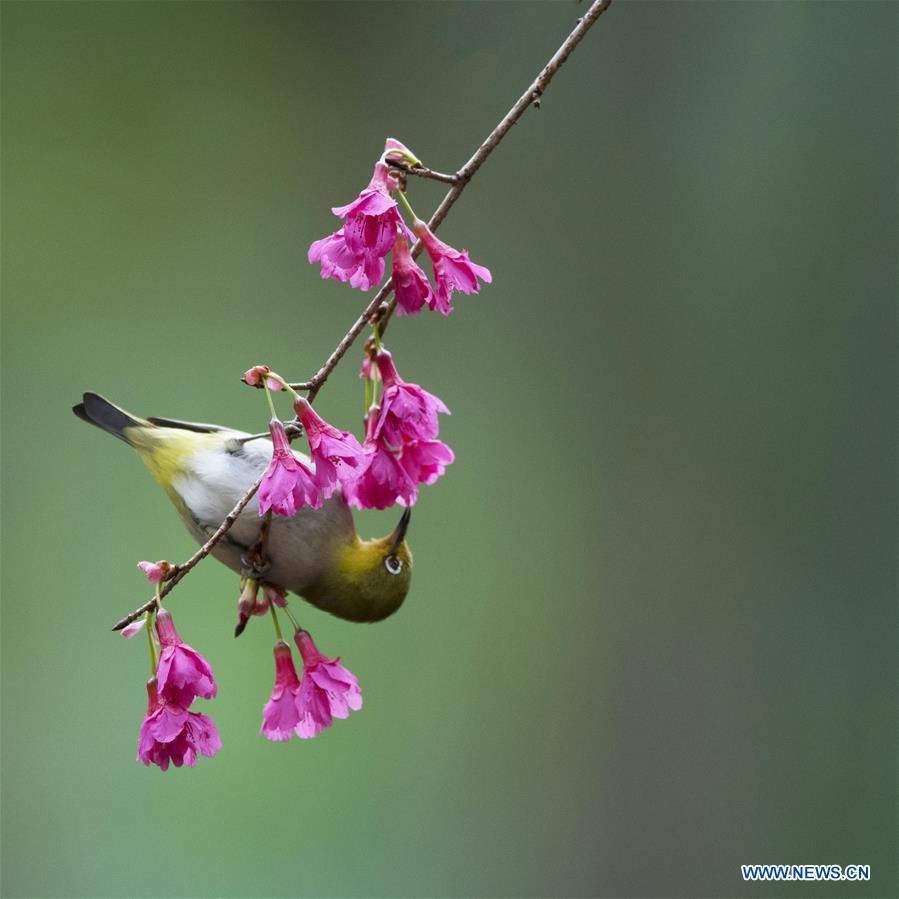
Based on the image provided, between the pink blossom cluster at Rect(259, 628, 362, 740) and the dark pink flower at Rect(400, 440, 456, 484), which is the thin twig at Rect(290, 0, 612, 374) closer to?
the dark pink flower at Rect(400, 440, 456, 484)

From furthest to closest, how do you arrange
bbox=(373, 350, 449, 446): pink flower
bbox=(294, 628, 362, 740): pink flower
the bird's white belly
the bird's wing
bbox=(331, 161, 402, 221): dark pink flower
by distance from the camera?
1. the bird's wing
2. the bird's white belly
3. bbox=(294, 628, 362, 740): pink flower
4. bbox=(373, 350, 449, 446): pink flower
5. bbox=(331, 161, 402, 221): dark pink flower

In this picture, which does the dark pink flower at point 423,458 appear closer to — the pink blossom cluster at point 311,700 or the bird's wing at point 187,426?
the pink blossom cluster at point 311,700

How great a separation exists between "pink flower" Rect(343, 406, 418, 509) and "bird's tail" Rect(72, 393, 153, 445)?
A: 20.9 inches

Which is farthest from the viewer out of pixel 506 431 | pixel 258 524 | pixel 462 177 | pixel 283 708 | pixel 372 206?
pixel 506 431

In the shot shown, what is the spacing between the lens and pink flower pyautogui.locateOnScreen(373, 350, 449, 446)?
1126 millimetres

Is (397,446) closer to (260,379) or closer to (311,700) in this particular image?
(260,379)

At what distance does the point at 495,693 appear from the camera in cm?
332

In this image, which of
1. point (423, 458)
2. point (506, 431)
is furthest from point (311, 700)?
point (506, 431)

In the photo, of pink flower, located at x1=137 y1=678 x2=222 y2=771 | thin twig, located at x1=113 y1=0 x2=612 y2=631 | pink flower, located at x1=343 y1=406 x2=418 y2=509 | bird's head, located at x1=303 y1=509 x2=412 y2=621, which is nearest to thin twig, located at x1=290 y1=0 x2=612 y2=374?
thin twig, located at x1=113 y1=0 x2=612 y2=631

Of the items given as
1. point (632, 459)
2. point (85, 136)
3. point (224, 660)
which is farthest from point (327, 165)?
point (224, 660)

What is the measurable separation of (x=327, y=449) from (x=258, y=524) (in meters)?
0.47

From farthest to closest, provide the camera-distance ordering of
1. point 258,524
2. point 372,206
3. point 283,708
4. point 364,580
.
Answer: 1. point 364,580
2. point 258,524
3. point 283,708
4. point 372,206

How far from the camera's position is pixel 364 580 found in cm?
161

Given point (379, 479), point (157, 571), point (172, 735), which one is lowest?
point (172, 735)
